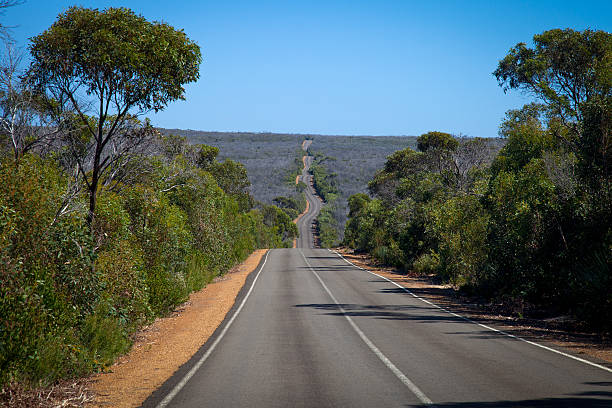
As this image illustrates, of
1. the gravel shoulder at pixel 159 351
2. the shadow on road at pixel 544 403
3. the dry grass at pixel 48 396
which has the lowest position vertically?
the gravel shoulder at pixel 159 351

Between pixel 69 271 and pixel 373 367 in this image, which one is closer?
pixel 373 367

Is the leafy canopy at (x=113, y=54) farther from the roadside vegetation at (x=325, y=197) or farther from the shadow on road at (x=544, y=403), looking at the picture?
the roadside vegetation at (x=325, y=197)

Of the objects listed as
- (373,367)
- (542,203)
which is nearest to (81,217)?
(373,367)

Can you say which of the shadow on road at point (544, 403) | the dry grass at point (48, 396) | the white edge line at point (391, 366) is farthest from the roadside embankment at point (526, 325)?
the dry grass at point (48, 396)

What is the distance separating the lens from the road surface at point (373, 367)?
308 inches

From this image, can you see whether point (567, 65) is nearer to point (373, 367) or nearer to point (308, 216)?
point (373, 367)

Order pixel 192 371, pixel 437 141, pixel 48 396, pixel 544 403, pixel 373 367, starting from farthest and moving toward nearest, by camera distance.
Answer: pixel 437 141
pixel 192 371
pixel 373 367
pixel 48 396
pixel 544 403

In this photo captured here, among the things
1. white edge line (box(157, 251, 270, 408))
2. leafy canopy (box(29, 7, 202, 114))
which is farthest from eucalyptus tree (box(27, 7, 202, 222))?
white edge line (box(157, 251, 270, 408))

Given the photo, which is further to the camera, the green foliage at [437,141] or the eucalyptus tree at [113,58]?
the green foliage at [437,141]

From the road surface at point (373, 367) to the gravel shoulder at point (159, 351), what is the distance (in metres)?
0.43

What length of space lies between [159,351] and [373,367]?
230 inches

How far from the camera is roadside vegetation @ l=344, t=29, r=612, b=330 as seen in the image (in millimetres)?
15203

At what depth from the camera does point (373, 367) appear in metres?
10.1

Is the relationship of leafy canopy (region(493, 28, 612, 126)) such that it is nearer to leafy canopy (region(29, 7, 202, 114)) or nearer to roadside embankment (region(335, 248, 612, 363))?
roadside embankment (region(335, 248, 612, 363))
